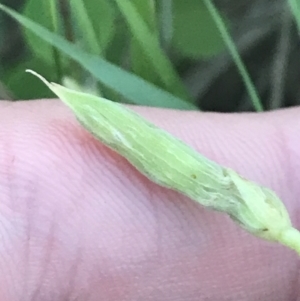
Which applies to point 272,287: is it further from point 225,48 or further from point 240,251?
point 225,48

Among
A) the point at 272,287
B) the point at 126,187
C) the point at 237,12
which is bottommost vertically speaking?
the point at 272,287

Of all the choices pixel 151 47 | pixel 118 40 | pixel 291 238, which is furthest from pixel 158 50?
pixel 291 238

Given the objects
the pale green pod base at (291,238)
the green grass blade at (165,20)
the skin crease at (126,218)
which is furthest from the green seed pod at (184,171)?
the green grass blade at (165,20)

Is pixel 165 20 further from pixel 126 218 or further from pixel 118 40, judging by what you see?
pixel 126 218

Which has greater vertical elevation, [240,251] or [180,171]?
[180,171]

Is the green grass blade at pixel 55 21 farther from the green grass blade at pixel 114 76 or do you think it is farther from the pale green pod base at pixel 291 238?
the pale green pod base at pixel 291 238

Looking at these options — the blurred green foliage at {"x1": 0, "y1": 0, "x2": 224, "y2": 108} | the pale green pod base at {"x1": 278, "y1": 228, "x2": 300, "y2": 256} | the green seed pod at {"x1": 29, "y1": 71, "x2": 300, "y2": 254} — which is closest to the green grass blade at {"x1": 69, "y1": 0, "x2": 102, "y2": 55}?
the blurred green foliage at {"x1": 0, "y1": 0, "x2": 224, "y2": 108}

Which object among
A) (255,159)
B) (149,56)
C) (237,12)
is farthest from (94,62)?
(237,12)
